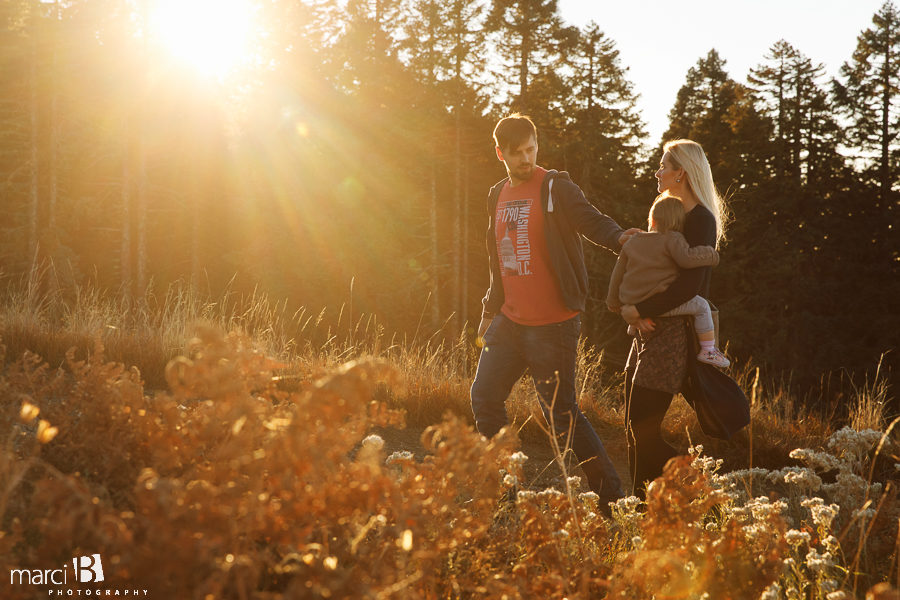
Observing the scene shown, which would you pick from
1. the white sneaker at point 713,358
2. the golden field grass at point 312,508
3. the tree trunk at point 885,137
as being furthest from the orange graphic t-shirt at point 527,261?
the tree trunk at point 885,137

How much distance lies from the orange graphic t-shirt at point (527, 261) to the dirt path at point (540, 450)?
1.66 metres

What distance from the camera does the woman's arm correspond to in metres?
3.31

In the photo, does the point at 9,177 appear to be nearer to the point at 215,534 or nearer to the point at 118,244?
the point at 118,244

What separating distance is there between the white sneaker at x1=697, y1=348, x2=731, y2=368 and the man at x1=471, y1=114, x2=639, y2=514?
642mm

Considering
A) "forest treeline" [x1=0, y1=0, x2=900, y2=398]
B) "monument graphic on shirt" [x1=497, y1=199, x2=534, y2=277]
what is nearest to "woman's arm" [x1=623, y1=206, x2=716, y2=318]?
"monument graphic on shirt" [x1=497, y1=199, x2=534, y2=277]

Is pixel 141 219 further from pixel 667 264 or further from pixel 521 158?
pixel 667 264

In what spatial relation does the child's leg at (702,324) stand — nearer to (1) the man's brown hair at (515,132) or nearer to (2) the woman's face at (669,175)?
(2) the woman's face at (669,175)

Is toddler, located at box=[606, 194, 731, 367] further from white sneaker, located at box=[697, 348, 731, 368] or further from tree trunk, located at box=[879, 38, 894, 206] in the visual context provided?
tree trunk, located at box=[879, 38, 894, 206]

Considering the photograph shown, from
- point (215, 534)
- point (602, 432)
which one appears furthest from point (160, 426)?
point (602, 432)

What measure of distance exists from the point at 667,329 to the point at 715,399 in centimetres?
41

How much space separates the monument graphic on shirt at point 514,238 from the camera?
3.66 meters

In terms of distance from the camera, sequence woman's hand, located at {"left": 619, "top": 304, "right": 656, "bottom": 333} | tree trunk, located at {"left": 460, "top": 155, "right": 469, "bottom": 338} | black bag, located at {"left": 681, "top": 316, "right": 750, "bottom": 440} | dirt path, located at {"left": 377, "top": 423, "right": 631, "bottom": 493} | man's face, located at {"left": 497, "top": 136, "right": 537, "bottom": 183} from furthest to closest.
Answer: tree trunk, located at {"left": 460, "top": 155, "right": 469, "bottom": 338}, dirt path, located at {"left": 377, "top": 423, "right": 631, "bottom": 493}, man's face, located at {"left": 497, "top": 136, "right": 537, "bottom": 183}, woman's hand, located at {"left": 619, "top": 304, "right": 656, "bottom": 333}, black bag, located at {"left": 681, "top": 316, "right": 750, "bottom": 440}

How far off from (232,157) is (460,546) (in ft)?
88.9

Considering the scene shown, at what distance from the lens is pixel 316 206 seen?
25562mm
